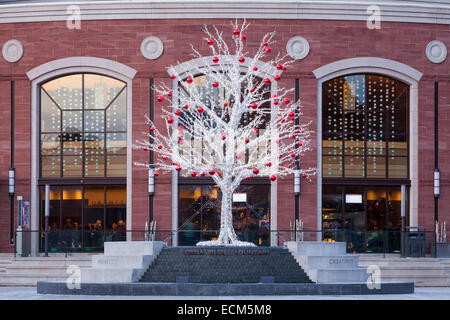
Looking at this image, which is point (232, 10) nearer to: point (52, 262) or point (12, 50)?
point (12, 50)

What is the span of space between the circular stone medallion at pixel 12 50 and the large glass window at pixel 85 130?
Result: 7.20ft

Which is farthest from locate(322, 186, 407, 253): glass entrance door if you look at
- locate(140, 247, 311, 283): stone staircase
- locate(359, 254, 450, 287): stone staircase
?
locate(140, 247, 311, 283): stone staircase

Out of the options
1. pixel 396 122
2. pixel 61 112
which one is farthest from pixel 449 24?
pixel 61 112

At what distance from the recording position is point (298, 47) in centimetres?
3306

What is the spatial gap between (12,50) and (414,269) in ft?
64.5

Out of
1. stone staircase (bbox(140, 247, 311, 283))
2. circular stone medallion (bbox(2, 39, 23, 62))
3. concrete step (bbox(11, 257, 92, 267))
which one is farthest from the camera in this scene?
circular stone medallion (bbox(2, 39, 23, 62))

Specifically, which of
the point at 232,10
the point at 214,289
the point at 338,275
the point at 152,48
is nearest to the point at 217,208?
the point at 152,48

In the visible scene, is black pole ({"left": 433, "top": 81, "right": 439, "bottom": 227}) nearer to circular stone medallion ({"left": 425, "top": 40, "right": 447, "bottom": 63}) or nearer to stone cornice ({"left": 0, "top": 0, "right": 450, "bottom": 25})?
circular stone medallion ({"left": 425, "top": 40, "right": 447, "bottom": 63})

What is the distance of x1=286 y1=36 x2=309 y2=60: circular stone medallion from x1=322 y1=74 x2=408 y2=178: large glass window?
176 cm

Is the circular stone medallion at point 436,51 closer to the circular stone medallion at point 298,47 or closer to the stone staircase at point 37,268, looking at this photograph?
the circular stone medallion at point 298,47

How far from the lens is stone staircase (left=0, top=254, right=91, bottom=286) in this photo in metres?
27.0

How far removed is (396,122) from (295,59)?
5.50 m

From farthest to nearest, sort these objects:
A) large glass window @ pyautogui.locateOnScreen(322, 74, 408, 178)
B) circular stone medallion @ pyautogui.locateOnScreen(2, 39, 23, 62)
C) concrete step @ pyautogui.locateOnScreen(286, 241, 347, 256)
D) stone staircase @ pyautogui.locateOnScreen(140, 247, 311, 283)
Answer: large glass window @ pyautogui.locateOnScreen(322, 74, 408, 178) → circular stone medallion @ pyautogui.locateOnScreen(2, 39, 23, 62) → concrete step @ pyautogui.locateOnScreen(286, 241, 347, 256) → stone staircase @ pyautogui.locateOnScreen(140, 247, 311, 283)

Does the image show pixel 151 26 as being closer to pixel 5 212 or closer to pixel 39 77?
pixel 39 77
